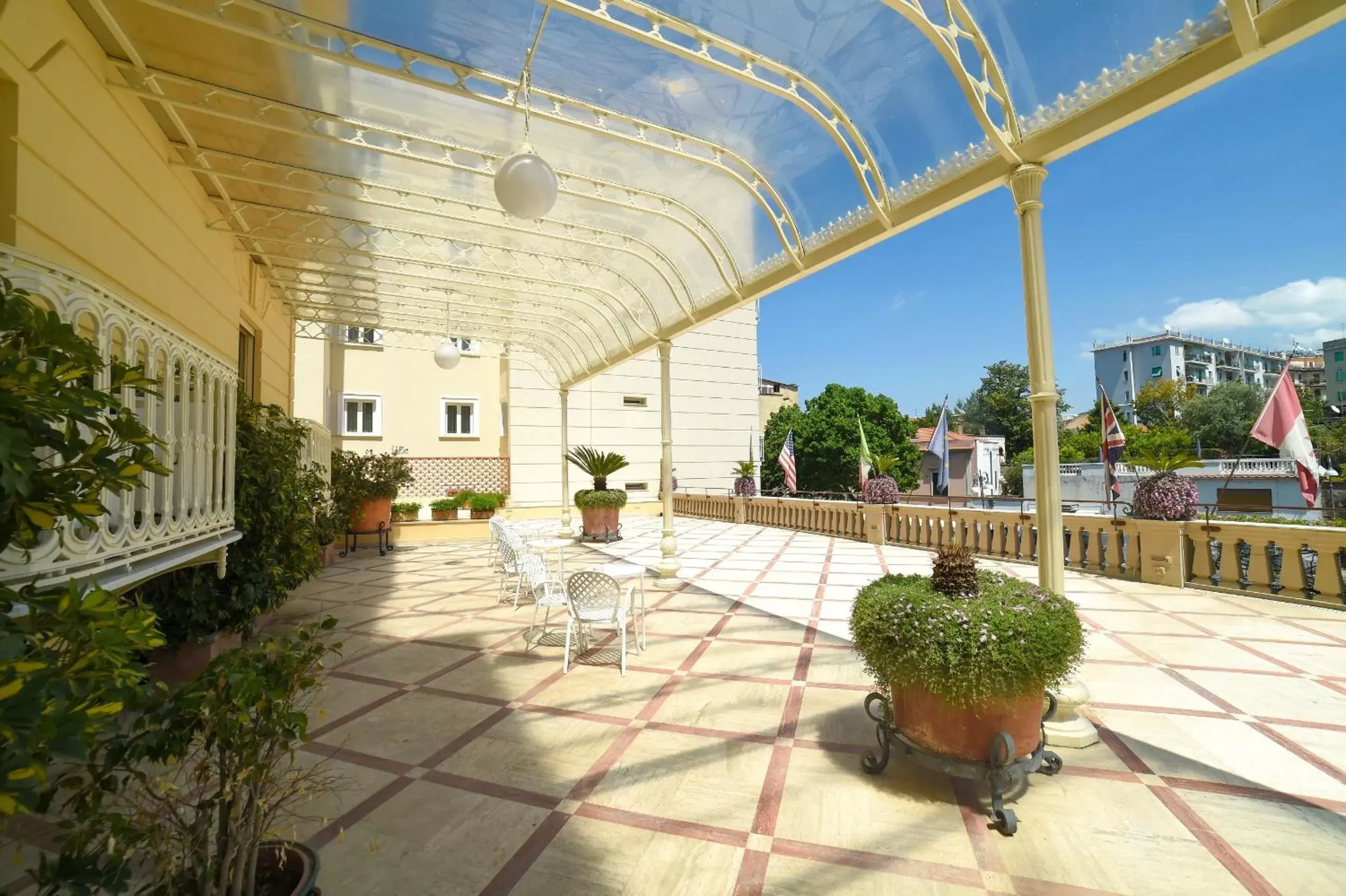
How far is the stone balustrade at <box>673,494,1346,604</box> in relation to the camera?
562cm

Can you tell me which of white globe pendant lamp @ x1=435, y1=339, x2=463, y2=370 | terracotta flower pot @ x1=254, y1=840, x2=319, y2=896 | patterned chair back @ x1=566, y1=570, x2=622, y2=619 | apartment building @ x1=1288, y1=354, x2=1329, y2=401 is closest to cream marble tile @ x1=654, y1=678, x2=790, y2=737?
patterned chair back @ x1=566, y1=570, x2=622, y2=619

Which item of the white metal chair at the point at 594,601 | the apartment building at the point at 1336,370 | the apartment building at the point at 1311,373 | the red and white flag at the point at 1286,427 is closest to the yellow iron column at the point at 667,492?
the white metal chair at the point at 594,601

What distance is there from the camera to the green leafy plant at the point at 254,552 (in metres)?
3.67

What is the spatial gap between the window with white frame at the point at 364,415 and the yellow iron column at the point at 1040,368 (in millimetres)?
14997

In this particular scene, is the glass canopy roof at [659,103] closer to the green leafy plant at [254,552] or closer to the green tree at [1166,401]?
the green leafy plant at [254,552]

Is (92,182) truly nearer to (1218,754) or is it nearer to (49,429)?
(49,429)

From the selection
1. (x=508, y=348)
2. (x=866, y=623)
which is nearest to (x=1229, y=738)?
(x=866, y=623)

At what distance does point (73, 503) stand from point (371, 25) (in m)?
3.38

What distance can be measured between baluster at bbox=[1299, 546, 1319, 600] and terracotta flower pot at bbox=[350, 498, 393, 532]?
12.6m

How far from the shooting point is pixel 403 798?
104 inches

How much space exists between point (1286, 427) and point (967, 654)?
7.06 metres

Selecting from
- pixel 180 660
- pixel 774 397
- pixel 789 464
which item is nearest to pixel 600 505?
pixel 789 464

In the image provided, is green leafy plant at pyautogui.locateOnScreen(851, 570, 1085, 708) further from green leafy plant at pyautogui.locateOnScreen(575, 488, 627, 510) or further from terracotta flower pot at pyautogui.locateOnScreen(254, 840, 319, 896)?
green leafy plant at pyautogui.locateOnScreen(575, 488, 627, 510)

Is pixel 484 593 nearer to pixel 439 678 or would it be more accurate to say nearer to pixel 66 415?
pixel 439 678
